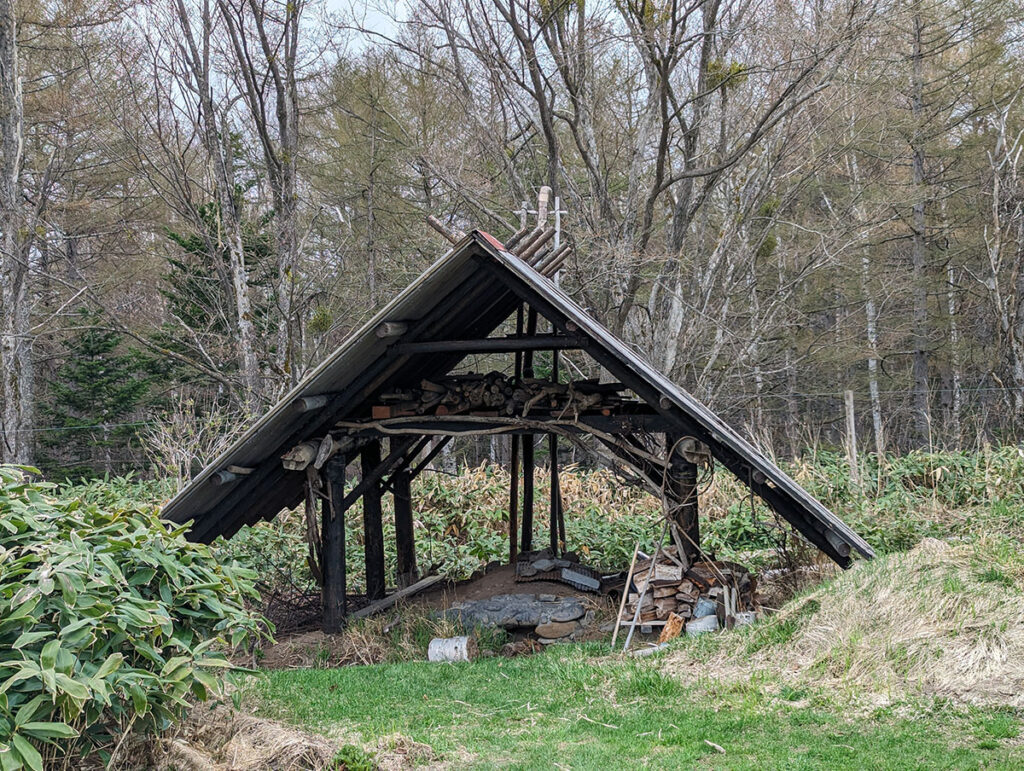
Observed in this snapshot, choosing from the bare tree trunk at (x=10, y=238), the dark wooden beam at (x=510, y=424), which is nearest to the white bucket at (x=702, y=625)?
the dark wooden beam at (x=510, y=424)

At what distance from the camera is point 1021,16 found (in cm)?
1769

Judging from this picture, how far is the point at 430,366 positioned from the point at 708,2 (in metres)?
7.00

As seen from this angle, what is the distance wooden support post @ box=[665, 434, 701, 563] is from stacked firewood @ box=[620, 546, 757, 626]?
17cm

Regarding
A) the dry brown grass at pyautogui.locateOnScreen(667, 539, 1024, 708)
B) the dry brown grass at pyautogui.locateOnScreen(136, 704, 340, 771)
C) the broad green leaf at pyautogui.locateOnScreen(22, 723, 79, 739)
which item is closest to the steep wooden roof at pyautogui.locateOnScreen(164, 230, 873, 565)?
the dry brown grass at pyautogui.locateOnScreen(667, 539, 1024, 708)

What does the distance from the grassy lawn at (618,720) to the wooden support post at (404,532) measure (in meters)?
2.51

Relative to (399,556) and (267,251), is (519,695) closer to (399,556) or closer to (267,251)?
(399,556)

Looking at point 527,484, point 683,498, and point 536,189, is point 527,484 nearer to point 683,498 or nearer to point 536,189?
point 683,498

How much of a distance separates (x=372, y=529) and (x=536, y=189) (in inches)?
349

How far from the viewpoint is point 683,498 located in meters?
7.10

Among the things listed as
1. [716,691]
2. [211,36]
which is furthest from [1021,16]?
[716,691]

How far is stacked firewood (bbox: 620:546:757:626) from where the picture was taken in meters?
6.97

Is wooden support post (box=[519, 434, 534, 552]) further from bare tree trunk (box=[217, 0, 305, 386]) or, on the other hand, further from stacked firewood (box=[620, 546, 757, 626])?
bare tree trunk (box=[217, 0, 305, 386])

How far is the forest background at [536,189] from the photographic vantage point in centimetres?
1266

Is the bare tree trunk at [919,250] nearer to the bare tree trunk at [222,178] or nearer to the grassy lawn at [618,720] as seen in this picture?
the bare tree trunk at [222,178]
